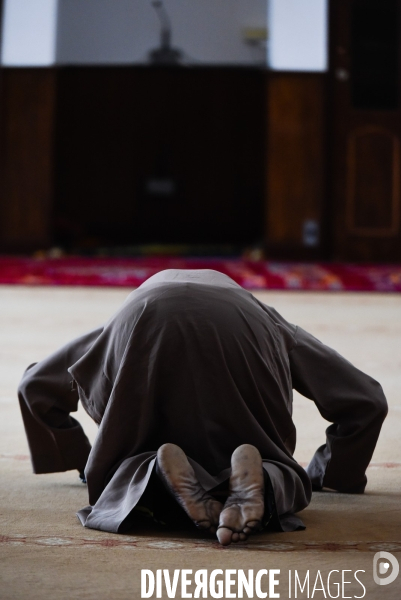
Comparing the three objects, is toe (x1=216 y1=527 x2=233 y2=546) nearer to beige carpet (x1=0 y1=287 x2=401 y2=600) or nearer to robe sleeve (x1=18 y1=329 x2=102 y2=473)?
beige carpet (x1=0 y1=287 x2=401 y2=600)

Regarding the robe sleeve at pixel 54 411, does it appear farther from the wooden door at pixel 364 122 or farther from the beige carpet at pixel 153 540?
the wooden door at pixel 364 122

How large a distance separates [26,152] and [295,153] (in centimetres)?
198

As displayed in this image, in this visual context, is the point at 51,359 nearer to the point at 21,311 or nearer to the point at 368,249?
the point at 21,311

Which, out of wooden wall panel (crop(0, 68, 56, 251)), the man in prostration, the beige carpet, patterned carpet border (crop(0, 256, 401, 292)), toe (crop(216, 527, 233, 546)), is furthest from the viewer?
wooden wall panel (crop(0, 68, 56, 251))

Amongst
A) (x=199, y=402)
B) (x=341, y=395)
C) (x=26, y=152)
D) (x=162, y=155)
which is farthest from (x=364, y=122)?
(x=199, y=402)

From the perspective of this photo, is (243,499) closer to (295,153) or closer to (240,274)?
(240,274)

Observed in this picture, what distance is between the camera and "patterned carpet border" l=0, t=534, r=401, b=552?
1419 mm

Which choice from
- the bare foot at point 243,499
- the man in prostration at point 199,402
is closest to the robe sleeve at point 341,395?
the man in prostration at point 199,402

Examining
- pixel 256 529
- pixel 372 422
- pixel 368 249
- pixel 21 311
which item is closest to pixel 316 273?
pixel 368 249

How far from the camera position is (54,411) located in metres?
1.83

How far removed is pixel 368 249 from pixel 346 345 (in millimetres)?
3291

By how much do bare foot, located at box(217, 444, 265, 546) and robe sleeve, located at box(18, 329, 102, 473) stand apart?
0.42 meters

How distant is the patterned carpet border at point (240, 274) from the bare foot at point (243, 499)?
3.74 m

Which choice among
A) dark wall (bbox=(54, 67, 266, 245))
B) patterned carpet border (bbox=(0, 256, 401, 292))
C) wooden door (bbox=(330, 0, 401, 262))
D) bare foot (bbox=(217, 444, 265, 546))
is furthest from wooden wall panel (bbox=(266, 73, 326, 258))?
bare foot (bbox=(217, 444, 265, 546))
